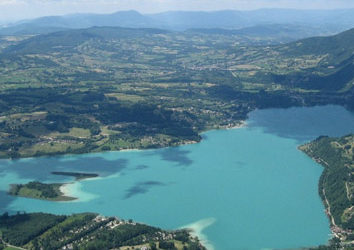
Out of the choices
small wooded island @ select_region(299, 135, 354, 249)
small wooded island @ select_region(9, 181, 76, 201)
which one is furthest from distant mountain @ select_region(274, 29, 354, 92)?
small wooded island @ select_region(9, 181, 76, 201)

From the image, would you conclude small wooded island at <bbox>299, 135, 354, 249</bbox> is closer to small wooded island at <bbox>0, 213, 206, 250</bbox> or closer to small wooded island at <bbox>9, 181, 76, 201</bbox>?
small wooded island at <bbox>0, 213, 206, 250</bbox>

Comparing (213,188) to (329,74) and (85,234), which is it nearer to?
(85,234)

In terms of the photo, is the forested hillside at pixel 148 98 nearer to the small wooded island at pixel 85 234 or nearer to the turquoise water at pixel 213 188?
the turquoise water at pixel 213 188

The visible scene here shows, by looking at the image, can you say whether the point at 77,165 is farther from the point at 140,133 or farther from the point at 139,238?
the point at 139,238

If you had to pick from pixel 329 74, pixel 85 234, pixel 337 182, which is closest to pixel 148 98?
pixel 329 74

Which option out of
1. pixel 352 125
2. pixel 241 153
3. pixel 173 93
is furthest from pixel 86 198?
pixel 173 93

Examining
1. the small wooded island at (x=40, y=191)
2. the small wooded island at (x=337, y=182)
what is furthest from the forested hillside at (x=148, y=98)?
the small wooded island at (x=337, y=182)
